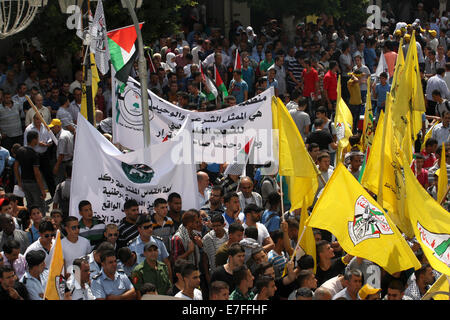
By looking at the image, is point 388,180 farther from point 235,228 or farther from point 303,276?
point 303,276

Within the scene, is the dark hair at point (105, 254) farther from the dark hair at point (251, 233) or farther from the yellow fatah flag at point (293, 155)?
the yellow fatah flag at point (293, 155)

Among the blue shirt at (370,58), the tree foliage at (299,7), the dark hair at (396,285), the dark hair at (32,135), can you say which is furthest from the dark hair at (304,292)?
the tree foliage at (299,7)

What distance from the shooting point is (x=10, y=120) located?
49.2 feet

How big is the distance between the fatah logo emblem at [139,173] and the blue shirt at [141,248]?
113cm

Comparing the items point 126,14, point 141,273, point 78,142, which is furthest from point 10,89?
point 141,273

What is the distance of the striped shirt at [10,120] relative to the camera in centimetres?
1498

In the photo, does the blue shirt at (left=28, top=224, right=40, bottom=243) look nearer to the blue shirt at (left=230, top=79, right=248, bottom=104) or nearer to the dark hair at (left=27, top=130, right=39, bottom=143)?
the dark hair at (left=27, top=130, right=39, bottom=143)

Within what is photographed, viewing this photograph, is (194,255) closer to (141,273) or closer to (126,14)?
(141,273)

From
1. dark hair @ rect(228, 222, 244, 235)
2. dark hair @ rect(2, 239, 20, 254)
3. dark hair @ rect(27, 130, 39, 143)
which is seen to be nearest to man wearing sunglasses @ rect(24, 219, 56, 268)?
dark hair @ rect(2, 239, 20, 254)

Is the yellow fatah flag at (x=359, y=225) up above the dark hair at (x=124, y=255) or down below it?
above

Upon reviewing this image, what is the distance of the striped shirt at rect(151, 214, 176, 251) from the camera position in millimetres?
9953

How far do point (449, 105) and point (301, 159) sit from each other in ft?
20.4

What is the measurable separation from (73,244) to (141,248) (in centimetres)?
73

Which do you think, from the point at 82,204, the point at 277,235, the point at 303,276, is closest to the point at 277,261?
the point at 277,235
